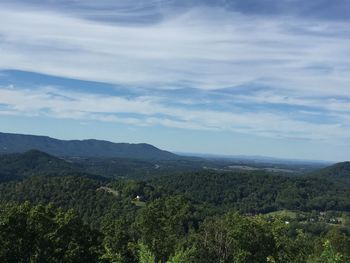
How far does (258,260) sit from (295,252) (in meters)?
3.50

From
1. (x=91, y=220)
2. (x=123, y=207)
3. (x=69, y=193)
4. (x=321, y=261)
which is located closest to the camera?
(x=321, y=261)

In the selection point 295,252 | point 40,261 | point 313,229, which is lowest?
point 313,229

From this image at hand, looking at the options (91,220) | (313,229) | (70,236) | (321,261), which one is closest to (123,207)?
(91,220)

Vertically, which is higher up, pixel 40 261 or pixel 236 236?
pixel 236 236

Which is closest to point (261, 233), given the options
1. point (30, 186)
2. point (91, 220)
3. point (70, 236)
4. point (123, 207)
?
point (70, 236)

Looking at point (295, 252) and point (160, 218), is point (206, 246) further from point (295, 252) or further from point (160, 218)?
point (295, 252)

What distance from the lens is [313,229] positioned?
152125mm

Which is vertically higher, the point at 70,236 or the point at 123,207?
the point at 70,236

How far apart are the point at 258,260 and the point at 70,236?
1832cm

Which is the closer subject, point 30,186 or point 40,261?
point 40,261

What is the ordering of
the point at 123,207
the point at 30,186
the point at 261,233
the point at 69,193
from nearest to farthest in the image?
the point at 261,233, the point at 123,207, the point at 69,193, the point at 30,186

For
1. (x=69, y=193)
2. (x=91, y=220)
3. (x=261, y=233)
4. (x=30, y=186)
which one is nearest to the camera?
(x=261, y=233)

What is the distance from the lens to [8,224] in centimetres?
4309

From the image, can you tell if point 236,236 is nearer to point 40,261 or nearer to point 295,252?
point 295,252
